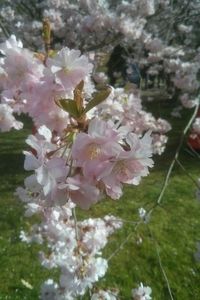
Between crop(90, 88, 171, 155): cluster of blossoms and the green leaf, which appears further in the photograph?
crop(90, 88, 171, 155): cluster of blossoms

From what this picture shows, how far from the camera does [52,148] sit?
1.16m

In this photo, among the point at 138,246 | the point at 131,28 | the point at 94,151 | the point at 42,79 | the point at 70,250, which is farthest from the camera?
the point at 131,28

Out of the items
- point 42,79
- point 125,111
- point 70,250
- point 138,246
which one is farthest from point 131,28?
point 42,79

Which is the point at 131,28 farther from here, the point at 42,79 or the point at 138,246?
the point at 42,79

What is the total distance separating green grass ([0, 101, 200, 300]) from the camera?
4176 mm

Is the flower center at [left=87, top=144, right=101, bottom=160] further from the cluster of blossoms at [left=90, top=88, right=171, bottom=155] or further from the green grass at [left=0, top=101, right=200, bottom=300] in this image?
the green grass at [left=0, top=101, right=200, bottom=300]

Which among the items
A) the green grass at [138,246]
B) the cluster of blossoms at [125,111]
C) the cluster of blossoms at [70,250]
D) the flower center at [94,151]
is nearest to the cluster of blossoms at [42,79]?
the cluster of blossoms at [125,111]

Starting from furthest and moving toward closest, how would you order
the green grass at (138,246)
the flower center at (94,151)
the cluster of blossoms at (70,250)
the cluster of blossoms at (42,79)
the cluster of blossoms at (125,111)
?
the green grass at (138,246), the cluster of blossoms at (70,250), the cluster of blossoms at (125,111), the cluster of blossoms at (42,79), the flower center at (94,151)

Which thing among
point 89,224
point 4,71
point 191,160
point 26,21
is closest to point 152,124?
point 89,224

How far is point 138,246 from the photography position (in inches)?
195

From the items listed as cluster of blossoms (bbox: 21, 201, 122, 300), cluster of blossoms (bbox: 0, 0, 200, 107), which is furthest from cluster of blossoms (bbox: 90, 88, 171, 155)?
cluster of blossoms (bbox: 0, 0, 200, 107)

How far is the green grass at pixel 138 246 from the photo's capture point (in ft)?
13.7

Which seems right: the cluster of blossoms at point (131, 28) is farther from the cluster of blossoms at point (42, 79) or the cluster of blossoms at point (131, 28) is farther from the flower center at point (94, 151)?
the flower center at point (94, 151)

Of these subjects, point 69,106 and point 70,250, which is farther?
point 70,250
